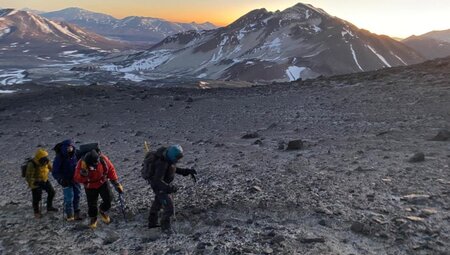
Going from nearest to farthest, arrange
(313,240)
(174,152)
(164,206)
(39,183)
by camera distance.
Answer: (313,240)
(174,152)
(164,206)
(39,183)

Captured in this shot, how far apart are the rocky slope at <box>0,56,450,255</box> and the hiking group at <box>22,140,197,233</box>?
393 millimetres

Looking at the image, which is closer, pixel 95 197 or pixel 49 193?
pixel 95 197

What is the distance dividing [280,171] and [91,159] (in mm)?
5483

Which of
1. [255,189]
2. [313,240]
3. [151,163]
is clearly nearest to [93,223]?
[151,163]

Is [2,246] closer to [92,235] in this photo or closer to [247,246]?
[92,235]

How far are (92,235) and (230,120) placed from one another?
1468cm

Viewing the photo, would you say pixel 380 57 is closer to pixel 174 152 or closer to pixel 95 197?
pixel 95 197

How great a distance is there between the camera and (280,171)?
40.8 feet

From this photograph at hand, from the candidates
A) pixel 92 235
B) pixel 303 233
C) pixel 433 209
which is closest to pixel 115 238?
pixel 92 235

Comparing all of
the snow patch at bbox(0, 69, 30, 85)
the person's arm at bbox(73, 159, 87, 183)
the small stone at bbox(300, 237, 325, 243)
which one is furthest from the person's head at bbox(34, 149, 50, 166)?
the snow patch at bbox(0, 69, 30, 85)

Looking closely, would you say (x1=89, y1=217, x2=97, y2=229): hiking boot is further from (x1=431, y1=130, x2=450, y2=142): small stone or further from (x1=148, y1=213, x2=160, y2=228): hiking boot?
(x1=431, y1=130, x2=450, y2=142): small stone

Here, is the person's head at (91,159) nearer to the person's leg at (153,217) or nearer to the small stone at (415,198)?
the person's leg at (153,217)

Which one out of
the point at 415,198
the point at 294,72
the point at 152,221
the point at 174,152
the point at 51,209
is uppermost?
the point at 174,152

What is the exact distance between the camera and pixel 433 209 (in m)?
8.91
